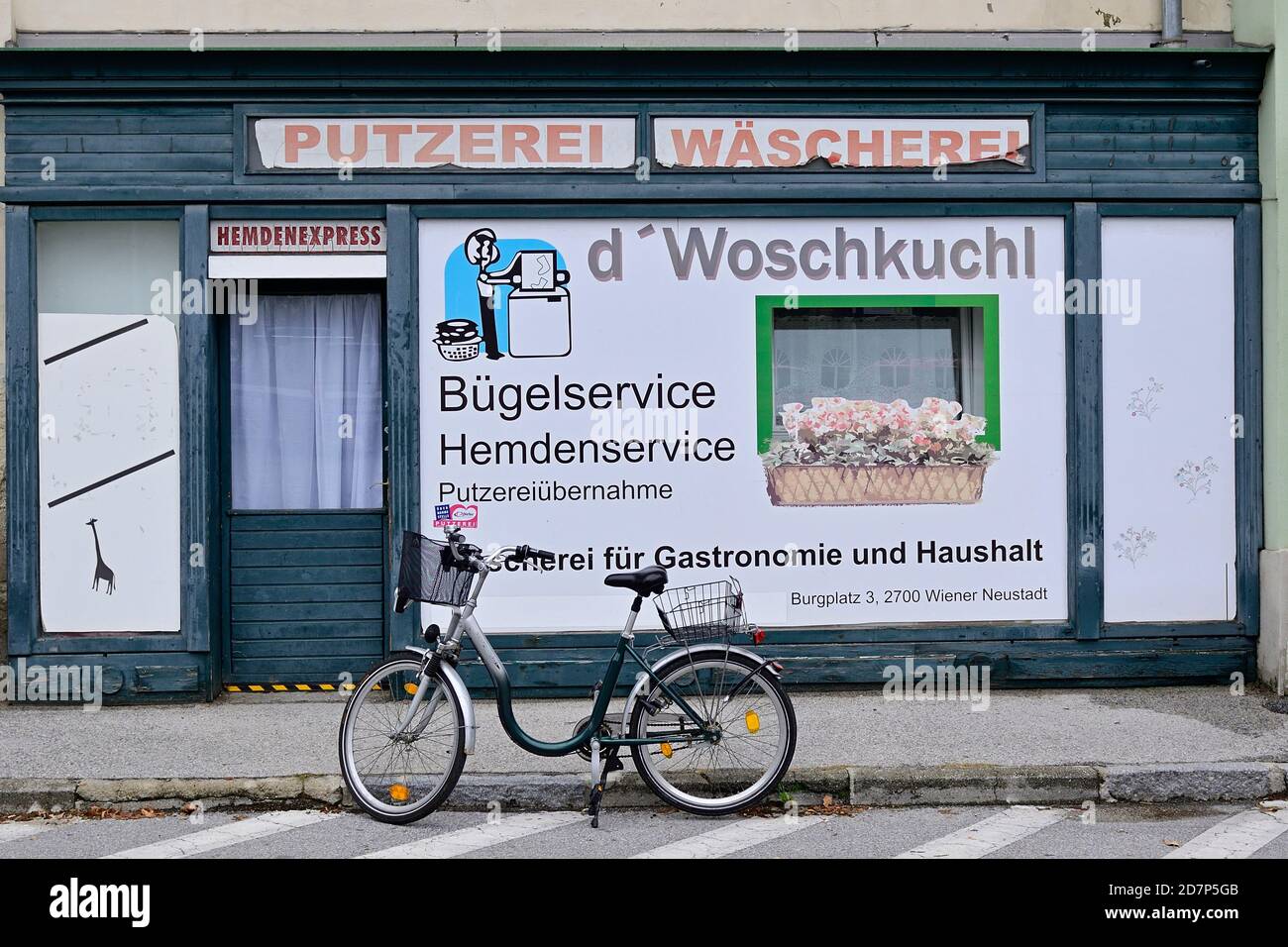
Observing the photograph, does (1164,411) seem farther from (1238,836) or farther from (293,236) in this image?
(293,236)

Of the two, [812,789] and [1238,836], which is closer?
[1238,836]

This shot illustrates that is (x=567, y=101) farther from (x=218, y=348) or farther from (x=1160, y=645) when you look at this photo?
(x=1160, y=645)

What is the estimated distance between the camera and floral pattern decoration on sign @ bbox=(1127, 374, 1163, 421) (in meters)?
8.74

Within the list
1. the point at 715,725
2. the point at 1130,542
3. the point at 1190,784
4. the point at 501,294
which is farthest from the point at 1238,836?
the point at 501,294

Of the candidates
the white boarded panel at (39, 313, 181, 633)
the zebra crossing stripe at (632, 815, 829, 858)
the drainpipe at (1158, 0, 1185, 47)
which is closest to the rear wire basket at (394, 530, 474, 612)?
the zebra crossing stripe at (632, 815, 829, 858)

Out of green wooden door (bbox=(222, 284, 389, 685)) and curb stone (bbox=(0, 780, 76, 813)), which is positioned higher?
green wooden door (bbox=(222, 284, 389, 685))

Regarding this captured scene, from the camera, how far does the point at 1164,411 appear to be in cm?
875

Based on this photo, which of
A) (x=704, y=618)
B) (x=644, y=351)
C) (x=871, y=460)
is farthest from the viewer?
(x=871, y=460)

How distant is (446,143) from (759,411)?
261cm

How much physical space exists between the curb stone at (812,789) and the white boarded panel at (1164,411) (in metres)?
2.20

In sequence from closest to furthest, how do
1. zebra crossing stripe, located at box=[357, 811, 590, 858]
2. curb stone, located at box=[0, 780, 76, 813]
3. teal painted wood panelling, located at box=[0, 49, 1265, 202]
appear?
zebra crossing stripe, located at box=[357, 811, 590, 858], curb stone, located at box=[0, 780, 76, 813], teal painted wood panelling, located at box=[0, 49, 1265, 202]

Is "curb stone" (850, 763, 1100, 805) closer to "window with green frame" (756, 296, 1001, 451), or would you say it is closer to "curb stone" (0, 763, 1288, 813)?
"curb stone" (0, 763, 1288, 813)

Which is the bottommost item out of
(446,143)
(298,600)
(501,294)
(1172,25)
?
(298,600)

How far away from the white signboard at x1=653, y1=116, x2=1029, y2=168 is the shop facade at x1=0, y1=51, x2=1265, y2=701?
0.02 m
